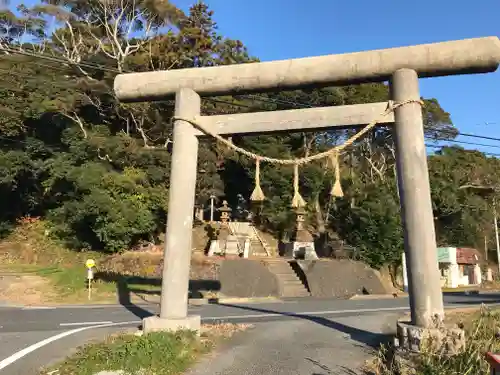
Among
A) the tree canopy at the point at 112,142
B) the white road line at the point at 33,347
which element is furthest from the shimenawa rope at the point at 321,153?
the tree canopy at the point at 112,142

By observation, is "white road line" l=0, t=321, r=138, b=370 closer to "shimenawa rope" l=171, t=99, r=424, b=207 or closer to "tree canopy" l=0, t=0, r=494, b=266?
"shimenawa rope" l=171, t=99, r=424, b=207

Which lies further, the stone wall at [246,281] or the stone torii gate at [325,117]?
the stone wall at [246,281]

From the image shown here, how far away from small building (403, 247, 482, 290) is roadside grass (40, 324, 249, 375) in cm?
2691

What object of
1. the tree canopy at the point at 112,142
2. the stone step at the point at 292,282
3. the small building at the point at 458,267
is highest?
the tree canopy at the point at 112,142

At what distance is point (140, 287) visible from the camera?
17.4 metres

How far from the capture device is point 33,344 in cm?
716

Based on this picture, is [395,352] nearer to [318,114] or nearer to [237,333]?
[237,333]

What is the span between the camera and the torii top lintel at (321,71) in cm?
600

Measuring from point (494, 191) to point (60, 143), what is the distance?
3533cm

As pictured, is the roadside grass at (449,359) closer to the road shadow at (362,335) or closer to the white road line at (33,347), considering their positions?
the road shadow at (362,335)

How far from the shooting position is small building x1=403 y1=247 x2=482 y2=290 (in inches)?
1175

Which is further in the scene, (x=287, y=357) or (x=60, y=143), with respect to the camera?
(x=60, y=143)

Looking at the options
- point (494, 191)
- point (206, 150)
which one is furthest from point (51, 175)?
point (494, 191)

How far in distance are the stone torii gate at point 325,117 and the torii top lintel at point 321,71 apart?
0.01 m
